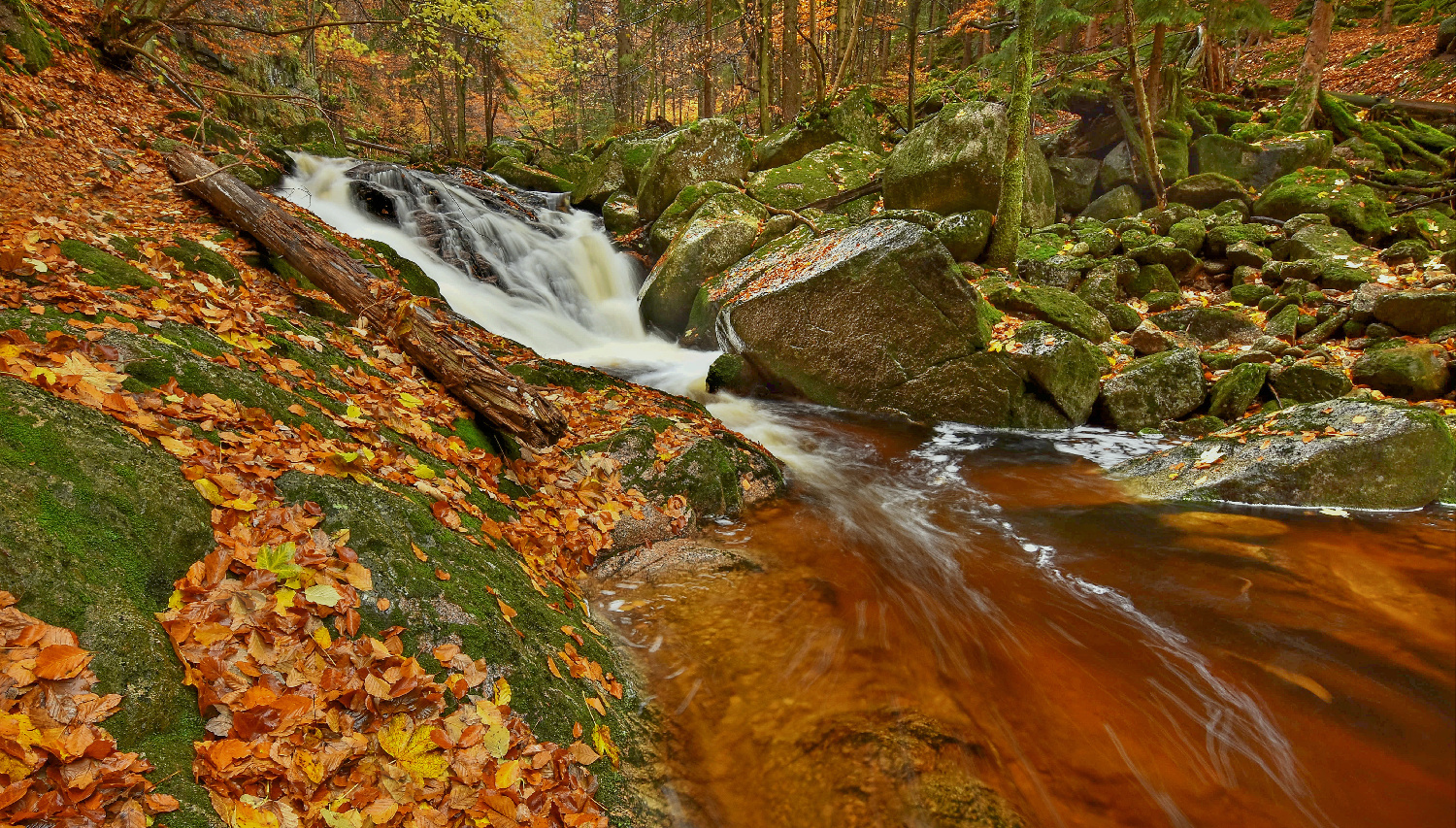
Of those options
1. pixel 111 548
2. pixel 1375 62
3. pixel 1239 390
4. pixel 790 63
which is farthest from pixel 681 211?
pixel 1375 62

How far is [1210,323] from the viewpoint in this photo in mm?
9305

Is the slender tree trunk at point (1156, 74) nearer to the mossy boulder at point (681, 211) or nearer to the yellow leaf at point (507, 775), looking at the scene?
the mossy boulder at point (681, 211)

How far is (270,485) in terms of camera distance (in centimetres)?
241

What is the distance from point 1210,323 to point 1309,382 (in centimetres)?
264

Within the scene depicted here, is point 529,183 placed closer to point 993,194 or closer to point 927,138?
point 927,138

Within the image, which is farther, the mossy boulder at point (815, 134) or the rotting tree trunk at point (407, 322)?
the mossy boulder at point (815, 134)

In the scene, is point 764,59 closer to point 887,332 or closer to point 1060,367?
point 887,332

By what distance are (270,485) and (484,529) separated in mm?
1098

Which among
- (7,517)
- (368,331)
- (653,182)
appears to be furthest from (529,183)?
(7,517)


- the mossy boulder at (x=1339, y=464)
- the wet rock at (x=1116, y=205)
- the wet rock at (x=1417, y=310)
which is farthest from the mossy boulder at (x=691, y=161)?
the wet rock at (x=1417, y=310)

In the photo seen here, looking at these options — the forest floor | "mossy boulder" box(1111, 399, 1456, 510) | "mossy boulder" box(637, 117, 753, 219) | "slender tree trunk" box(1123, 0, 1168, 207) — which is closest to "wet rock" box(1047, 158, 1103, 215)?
"slender tree trunk" box(1123, 0, 1168, 207)

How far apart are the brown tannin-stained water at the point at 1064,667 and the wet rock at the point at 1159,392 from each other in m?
2.55

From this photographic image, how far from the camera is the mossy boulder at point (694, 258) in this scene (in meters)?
10.6

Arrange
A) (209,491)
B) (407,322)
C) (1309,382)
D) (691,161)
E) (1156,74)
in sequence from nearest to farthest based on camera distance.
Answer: (209,491) → (407,322) → (1309,382) → (691,161) → (1156,74)
